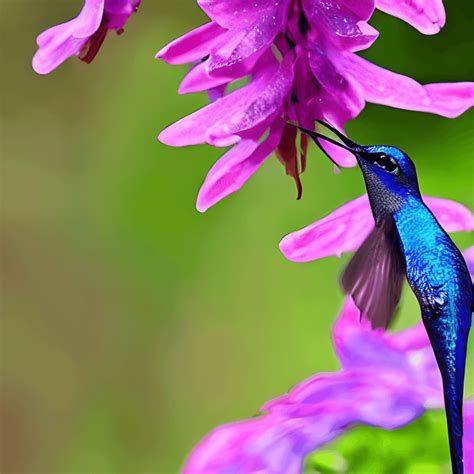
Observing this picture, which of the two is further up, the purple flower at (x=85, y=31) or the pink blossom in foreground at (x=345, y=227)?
the purple flower at (x=85, y=31)

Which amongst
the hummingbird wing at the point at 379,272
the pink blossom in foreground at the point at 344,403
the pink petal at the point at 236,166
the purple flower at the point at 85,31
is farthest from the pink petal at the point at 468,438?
the purple flower at the point at 85,31

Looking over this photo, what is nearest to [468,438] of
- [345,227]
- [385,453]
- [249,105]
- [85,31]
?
[385,453]

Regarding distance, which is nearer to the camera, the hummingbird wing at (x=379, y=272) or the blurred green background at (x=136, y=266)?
the hummingbird wing at (x=379, y=272)

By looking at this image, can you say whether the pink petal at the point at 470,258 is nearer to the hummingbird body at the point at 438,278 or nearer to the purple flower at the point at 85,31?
the hummingbird body at the point at 438,278

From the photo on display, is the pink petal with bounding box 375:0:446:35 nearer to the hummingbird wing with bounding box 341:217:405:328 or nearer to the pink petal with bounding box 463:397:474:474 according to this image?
the hummingbird wing with bounding box 341:217:405:328

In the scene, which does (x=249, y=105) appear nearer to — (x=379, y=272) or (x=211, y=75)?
(x=211, y=75)

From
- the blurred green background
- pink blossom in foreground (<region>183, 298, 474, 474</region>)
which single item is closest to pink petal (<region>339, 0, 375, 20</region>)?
the blurred green background

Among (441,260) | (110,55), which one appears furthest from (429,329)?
(110,55)
